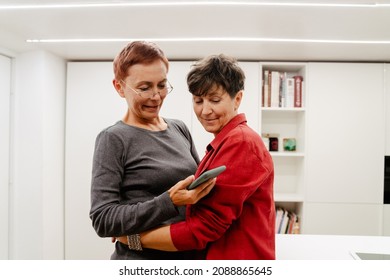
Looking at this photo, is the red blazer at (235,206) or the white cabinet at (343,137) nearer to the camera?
the red blazer at (235,206)

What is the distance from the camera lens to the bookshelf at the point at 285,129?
6.40 ft

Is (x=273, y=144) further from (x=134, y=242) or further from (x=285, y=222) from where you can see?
(x=134, y=242)

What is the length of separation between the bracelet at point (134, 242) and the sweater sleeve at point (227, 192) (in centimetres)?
10

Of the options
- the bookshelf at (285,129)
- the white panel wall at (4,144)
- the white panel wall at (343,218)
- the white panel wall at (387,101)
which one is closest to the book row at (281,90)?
the bookshelf at (285,129)

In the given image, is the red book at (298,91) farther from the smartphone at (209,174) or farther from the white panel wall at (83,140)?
the smartphone at (209,174)

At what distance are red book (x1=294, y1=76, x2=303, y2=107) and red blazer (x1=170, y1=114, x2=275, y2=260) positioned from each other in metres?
1.37

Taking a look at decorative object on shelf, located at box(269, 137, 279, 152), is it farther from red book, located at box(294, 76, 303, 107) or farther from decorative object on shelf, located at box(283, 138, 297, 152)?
red book, located at box(294, 76, 303, 107)

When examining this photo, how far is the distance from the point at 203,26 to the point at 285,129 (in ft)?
3.92

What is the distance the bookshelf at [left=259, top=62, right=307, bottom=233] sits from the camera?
1.95 m

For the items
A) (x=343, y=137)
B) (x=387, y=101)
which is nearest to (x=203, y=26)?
(x=343, y=137)

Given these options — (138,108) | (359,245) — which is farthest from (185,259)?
(359,245)

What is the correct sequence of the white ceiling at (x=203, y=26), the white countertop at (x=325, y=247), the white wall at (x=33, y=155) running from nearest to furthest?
the white countertop at (x=325, y=247), the white ceiling at (x=203, y=26), the white wall at (x=33, y=155)

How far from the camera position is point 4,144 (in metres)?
1.61
